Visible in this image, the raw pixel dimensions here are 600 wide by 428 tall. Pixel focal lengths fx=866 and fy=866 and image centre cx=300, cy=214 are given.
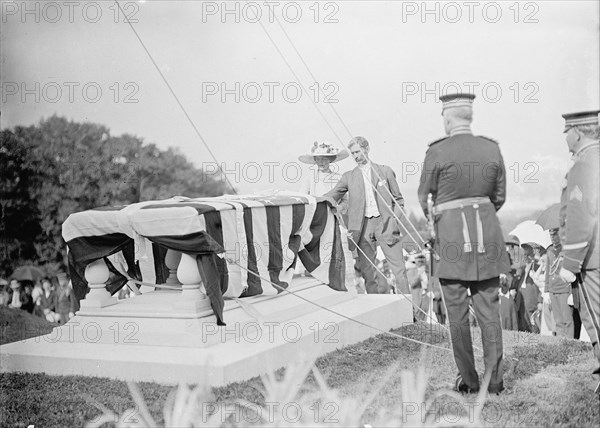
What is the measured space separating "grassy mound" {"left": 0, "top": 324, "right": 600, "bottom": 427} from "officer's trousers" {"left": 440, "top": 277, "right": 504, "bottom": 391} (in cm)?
11

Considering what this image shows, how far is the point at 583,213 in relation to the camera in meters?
3.76

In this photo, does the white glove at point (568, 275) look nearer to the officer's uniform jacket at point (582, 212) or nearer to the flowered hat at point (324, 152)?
the officer's uniform jacket at point (582, 212)

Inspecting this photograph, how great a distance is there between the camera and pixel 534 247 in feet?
14.7

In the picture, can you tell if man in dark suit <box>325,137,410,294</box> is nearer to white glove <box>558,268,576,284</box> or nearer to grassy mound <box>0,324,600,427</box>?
grassy mound <box>0,324,600,427</box>

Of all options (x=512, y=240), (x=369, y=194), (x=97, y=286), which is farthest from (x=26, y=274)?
(x=512, y=240)

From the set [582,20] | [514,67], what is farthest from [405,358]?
[582,20]

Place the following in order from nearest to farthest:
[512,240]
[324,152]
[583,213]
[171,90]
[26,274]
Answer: [583,213] < [512,240] < [324,152] < [171,90] < [26,274]

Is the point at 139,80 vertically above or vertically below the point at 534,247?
above

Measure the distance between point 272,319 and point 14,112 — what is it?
1.84m

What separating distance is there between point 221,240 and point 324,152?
918 millimetres

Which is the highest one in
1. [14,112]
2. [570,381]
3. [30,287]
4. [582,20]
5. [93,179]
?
[582,20]

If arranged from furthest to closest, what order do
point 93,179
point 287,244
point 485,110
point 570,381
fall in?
point 287,244, point 93,179, point 570,381, point 485,110

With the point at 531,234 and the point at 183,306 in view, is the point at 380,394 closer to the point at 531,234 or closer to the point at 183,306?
the point at 531,234

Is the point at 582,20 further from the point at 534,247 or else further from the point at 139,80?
Result: the point at 139,80
